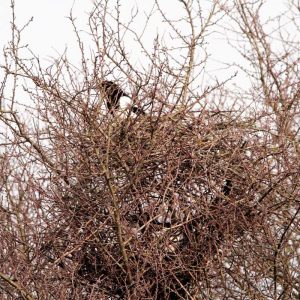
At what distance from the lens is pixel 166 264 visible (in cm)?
414

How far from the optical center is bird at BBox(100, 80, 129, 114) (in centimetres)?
399

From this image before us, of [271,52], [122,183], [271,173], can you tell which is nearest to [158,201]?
[122,183]

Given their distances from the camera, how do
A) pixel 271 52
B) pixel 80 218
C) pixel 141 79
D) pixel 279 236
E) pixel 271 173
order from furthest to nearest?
1. pixel 271 52
2. pixel 279 236
3. pixel 271 173
4. pixel 80 218
5. pixel 141 79

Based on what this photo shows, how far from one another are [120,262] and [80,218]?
1.27ft

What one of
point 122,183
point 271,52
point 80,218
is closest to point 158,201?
point 122,183

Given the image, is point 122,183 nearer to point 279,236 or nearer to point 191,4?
point 279,236

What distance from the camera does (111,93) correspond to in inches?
160

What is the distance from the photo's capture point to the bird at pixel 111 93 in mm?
3993

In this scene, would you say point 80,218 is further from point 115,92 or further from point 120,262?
point 115,92

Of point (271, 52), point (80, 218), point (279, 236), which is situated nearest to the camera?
point (80, 218)

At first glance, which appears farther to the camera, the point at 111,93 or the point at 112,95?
the point at 112,95

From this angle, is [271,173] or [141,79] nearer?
[141,79]

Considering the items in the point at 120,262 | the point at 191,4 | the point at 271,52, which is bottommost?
the point at 120,262

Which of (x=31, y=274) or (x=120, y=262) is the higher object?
(x=120, y=262)
